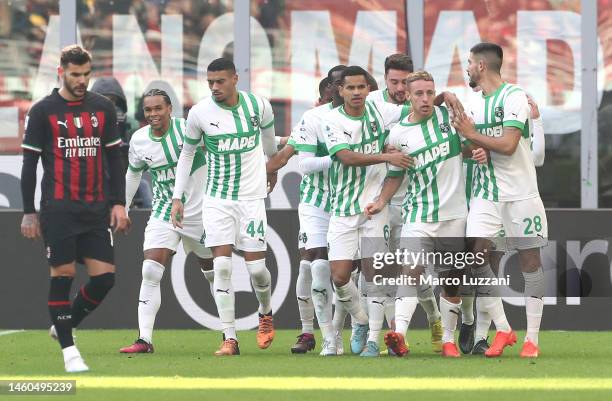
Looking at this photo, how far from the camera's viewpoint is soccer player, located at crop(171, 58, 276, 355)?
39.7ft

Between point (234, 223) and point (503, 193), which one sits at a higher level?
point (503, 193)

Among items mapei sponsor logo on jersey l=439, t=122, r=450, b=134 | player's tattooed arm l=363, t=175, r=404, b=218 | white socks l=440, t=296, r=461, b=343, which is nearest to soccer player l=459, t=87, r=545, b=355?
white socks l=440, t=296, r=461, b=343

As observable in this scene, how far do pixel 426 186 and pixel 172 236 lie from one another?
235 cm

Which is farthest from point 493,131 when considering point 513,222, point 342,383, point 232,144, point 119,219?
point 119,219

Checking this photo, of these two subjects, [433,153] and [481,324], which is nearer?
[433,153]

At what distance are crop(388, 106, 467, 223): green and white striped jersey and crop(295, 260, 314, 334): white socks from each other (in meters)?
1.37

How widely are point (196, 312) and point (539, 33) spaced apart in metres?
4.19

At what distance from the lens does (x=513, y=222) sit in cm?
1152

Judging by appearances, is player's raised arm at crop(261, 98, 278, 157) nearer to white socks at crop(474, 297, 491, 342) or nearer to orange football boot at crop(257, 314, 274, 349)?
orange football boot at crop(257, 314, 274, 349)

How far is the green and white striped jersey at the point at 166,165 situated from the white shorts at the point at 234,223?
731 millimetres

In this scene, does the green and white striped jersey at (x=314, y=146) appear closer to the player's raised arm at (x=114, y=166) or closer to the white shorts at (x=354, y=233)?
the white shorts at (x=354, y=233)

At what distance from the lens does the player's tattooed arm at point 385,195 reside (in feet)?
38.2

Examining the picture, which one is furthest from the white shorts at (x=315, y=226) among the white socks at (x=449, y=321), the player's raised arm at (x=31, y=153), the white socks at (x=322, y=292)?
the player's raised arm at (x=31, y=153)

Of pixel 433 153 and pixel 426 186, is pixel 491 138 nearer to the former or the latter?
pixel 433 153
